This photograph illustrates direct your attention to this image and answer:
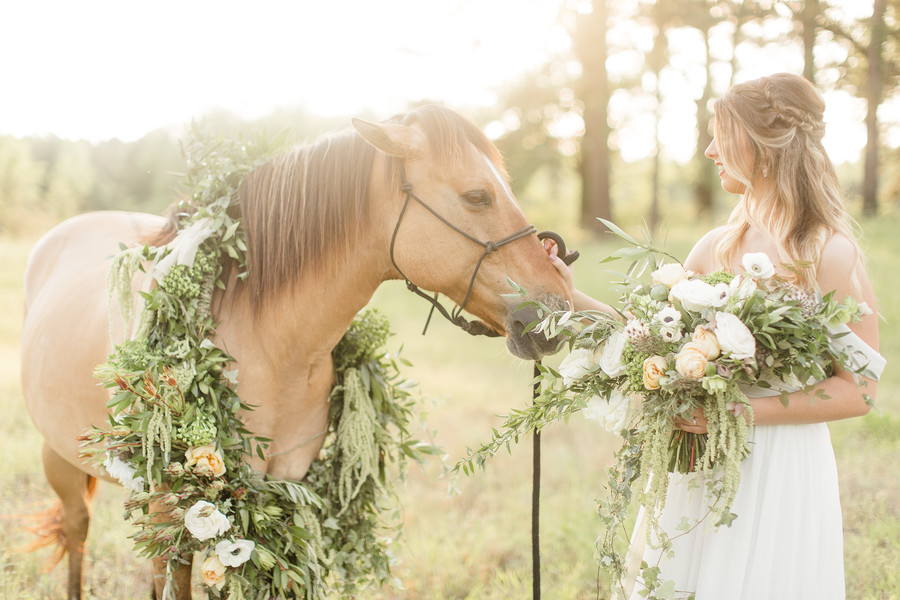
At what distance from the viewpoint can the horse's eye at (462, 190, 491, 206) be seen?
220 centimetres

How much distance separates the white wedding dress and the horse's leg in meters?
A: 3.04

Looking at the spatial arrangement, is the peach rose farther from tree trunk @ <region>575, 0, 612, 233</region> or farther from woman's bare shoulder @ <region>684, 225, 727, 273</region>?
tree trunk @ <region>575, 0, 612, 233</region>

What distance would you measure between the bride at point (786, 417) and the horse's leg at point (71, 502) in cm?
301

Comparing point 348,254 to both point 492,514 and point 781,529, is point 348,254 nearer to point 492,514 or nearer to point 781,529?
point 781,529

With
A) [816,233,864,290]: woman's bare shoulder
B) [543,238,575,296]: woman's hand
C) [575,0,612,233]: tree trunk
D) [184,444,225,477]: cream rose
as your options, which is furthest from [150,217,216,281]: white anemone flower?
[575,0,612,233]: tree trunk

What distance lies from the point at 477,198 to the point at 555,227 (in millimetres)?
19408

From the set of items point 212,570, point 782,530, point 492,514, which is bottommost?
point 492,514

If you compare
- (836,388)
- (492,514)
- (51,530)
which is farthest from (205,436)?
(492,514)

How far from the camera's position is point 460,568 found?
11.9ft

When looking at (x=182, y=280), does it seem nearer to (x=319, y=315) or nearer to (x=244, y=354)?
(x=244, y=354)

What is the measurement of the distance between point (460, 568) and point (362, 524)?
1016mm

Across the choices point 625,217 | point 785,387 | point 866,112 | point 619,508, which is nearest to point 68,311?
point 619,508

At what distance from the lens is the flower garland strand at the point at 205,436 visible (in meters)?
2.18

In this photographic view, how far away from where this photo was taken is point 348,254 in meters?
2.31
